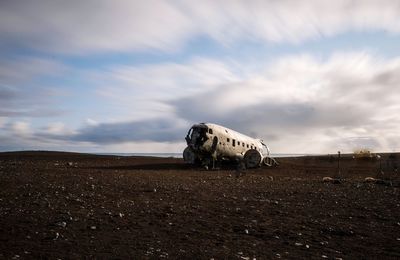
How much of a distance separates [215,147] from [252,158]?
537cm

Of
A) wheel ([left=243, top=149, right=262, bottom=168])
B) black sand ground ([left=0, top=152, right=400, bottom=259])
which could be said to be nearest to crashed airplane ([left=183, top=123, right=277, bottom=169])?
wheel ([left=243, top=149, right=262, bottom=168])

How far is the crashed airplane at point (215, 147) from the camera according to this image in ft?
131

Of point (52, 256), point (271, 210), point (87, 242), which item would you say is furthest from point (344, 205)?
point (52, 256)

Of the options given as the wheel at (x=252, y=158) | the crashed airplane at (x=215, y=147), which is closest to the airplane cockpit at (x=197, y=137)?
the crashed airplane at (x=215, y=147)

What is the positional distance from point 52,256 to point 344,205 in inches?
512

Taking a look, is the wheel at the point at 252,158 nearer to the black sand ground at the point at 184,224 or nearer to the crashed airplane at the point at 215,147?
the crashed airplane at the point at 215,147

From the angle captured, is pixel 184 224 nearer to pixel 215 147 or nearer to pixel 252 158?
pixel 215 147

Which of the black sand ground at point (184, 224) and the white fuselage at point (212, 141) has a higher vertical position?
the white fuselage at point (212, 141)

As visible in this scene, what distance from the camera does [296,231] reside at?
41.6 feet

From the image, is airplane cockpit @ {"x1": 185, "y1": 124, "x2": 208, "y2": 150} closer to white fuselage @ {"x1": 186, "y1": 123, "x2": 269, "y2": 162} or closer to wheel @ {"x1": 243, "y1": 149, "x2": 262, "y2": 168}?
white fuselage @ {"x1": 186, "y1": 123, "x2": 269, "y2": 162}

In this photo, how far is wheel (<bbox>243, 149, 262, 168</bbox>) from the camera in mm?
43781

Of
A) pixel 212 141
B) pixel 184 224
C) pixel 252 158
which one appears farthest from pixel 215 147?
pixel 184 224

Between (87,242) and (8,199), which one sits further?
(8,199)

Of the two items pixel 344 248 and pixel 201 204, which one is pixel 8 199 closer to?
pixel 201 204
